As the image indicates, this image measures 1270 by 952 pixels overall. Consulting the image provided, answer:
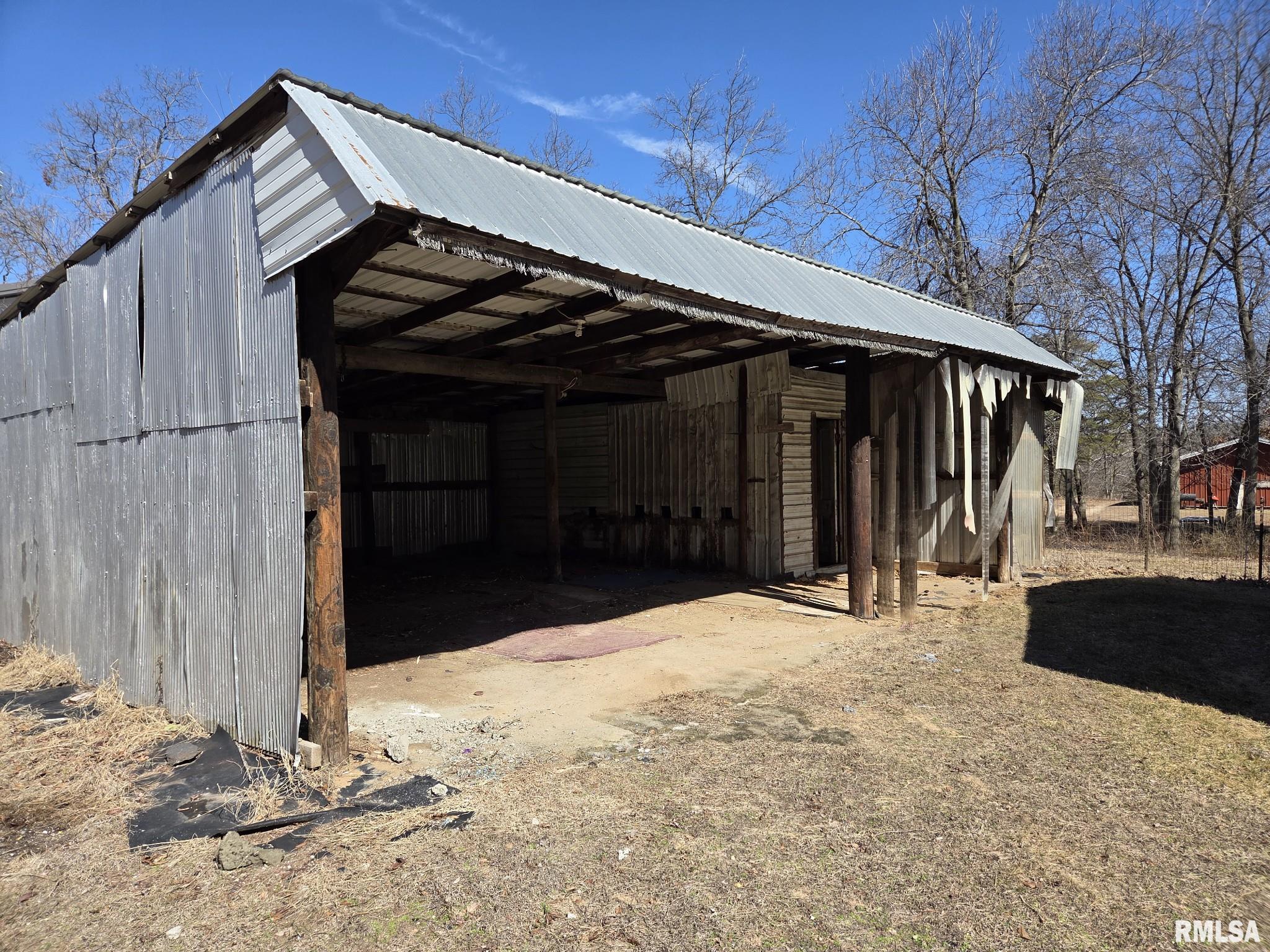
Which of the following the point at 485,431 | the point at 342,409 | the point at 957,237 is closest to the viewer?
Result: the point at 342,409

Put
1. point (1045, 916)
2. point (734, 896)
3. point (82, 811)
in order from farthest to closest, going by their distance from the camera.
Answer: point (82, 811) → point (734, 896) → point (1045, 916)

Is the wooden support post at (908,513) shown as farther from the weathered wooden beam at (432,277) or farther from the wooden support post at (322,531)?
the wooden support post at (322,531)

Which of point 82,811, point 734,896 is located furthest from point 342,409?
point 734,896

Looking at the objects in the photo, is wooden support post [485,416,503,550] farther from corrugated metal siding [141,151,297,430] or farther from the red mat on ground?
corrugated metal siding [141,151,297,430]

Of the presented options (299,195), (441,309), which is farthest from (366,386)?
(299,195)

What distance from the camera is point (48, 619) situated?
7344mm

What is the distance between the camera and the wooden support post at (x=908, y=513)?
8.69 m

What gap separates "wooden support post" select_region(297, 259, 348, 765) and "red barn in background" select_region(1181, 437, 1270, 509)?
22.9 m

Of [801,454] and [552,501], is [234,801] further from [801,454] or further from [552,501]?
[801,454]

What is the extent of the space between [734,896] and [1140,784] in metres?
2.57

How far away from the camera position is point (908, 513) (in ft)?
28.6

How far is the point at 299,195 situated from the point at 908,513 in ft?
23.3

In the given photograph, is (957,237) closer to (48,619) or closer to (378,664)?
(378,664)

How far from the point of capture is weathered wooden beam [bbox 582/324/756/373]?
7.53 m
